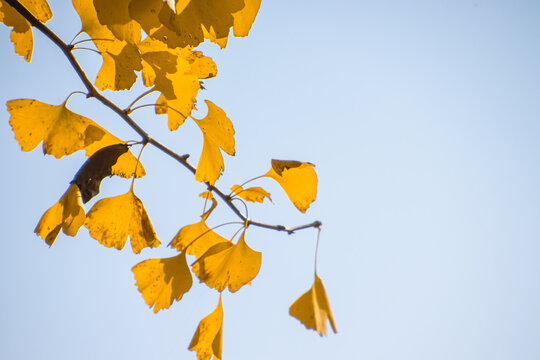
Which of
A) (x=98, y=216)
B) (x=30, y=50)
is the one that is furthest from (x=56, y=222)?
(x=30, y=50)

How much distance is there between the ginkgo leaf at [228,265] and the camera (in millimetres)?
378

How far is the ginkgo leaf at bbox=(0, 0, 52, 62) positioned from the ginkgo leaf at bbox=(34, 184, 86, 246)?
130 millimetres

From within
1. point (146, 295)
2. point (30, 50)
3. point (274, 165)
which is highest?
point (30, 50)

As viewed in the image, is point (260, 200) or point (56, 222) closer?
point (56, 222)

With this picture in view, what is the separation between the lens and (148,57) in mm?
342

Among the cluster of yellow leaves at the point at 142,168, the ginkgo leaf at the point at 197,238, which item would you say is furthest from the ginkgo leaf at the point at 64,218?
the ginkgo leaf at the point at 197,238

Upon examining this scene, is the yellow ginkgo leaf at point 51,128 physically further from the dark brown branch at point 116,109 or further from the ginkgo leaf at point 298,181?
the ginkgo leaf at point 298,181

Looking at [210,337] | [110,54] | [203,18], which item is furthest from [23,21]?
[210,337]

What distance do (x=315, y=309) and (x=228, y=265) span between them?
3.9 inches

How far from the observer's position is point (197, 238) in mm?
424

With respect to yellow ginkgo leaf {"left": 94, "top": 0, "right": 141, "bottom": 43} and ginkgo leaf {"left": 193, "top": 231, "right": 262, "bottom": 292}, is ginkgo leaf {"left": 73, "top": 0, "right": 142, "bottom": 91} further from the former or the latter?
ginkgo leaf {"left": 193, "top": 231, "right": 262, "bottom": 292}

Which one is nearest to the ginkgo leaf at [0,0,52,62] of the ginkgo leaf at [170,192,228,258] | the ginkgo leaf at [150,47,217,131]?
the ginkgo leaf at [150,47,217,131]

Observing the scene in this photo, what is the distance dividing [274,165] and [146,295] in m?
0.17

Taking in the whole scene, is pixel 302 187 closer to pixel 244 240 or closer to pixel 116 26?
pixel 244 240
